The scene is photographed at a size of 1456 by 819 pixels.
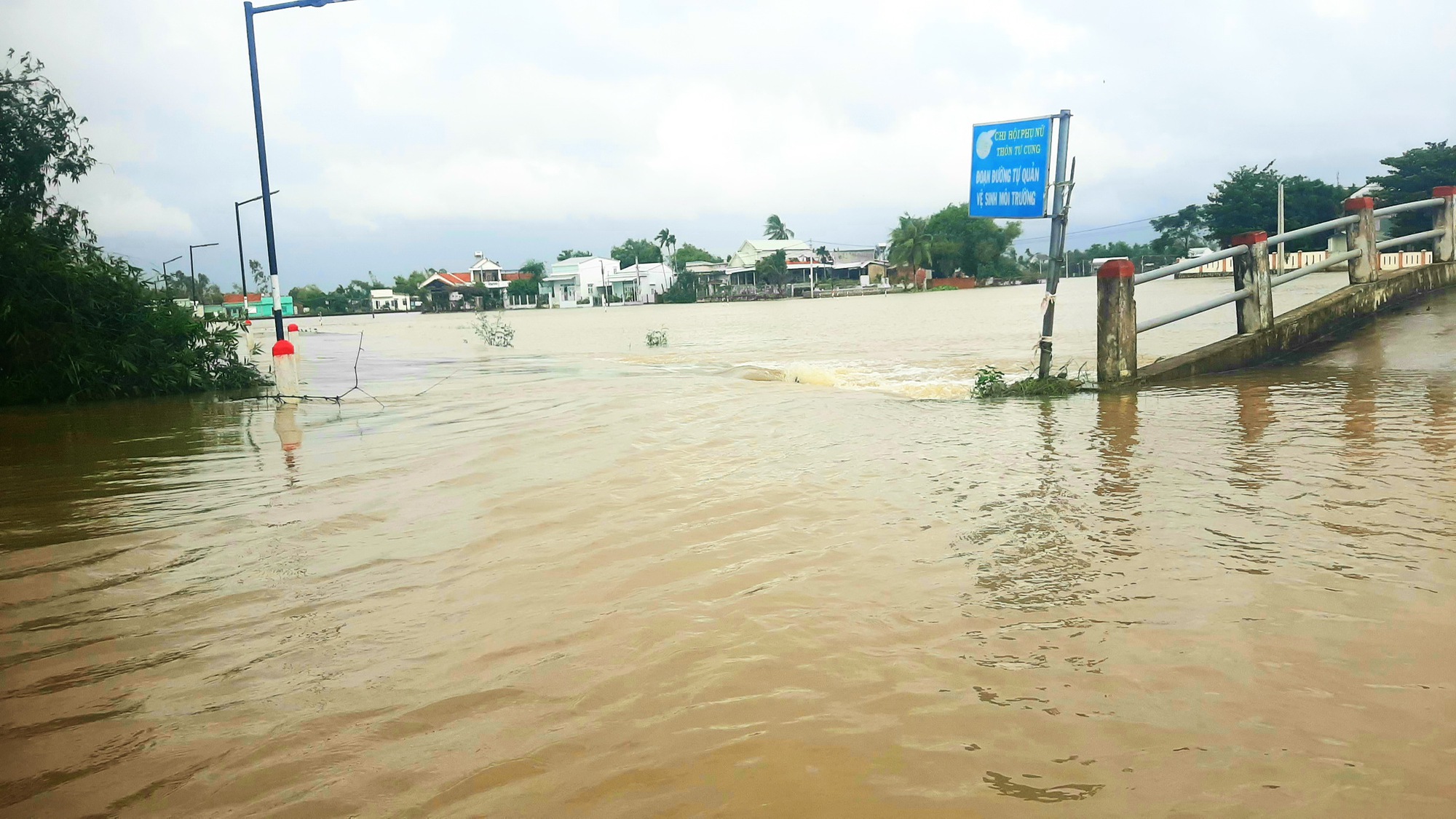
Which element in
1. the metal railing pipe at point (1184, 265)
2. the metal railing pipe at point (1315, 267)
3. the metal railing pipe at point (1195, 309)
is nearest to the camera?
the metal railing pipe at point (1184, 265)

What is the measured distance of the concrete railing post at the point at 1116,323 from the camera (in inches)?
403

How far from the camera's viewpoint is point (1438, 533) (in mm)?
4395

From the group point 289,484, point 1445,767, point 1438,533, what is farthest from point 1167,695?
point 289,484

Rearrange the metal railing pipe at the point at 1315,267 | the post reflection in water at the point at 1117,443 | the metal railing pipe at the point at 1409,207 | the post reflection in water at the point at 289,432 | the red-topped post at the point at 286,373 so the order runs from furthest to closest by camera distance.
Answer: the red-topped post at the point at 286,373 < the metal railing pipe at the point at 1409,207 < the metal railing pipe at the point at 1315,267 < the post reflection in water at the point at 289,432 < the post reflection in water at the point at 1117,443

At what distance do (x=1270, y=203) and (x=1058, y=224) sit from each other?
2523 inches

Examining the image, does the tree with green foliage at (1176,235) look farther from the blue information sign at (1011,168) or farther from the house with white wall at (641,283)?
the blue information sign at (1011,168)

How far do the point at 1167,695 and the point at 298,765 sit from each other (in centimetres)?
278

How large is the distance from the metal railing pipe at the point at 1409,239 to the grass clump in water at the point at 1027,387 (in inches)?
165

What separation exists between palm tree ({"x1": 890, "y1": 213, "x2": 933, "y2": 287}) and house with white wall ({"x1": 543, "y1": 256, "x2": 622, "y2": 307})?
37.2m

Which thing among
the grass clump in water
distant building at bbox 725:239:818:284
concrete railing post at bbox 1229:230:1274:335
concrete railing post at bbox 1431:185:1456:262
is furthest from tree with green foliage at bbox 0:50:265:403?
distant building at bbox 725:239:818:284

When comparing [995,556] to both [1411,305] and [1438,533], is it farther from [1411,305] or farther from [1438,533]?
[1411,305]

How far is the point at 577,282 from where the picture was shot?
112 meters

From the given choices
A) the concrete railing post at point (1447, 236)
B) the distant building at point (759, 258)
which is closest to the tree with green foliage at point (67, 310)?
the concrete railing post at point (1447, 236)

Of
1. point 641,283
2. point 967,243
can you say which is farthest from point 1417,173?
point 641,283
